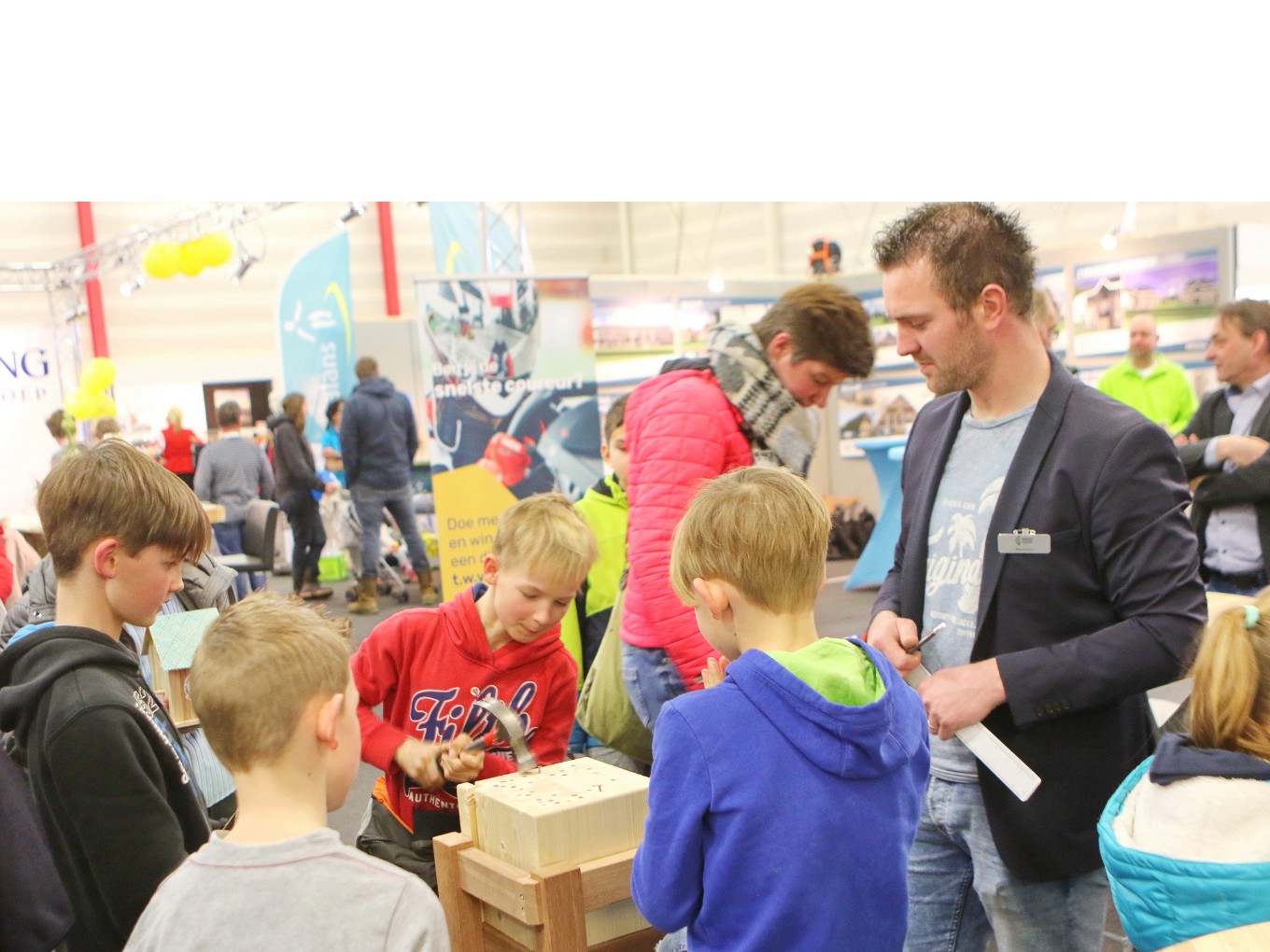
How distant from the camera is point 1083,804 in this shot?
146 cm

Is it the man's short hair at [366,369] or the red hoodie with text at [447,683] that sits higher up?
the man's short hair at [366,369]

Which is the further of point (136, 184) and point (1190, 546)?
point (1190, 546)

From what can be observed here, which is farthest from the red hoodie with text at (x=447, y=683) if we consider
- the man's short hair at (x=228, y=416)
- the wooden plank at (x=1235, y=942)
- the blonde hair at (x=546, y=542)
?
the man's short hair at (x=228, y=416)

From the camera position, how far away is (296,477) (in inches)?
332

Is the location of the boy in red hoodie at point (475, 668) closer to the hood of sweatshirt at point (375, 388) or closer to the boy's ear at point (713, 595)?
the boy's ear at point (713, 595)

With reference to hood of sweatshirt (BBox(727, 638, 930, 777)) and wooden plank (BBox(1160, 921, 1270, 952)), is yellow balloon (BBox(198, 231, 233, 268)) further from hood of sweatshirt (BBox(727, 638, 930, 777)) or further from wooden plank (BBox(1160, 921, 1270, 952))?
wooden plank (BBox(1160, 921, 1270, 952))

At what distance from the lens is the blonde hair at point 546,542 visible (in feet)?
6.13

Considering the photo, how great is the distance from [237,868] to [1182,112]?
0.93 meters

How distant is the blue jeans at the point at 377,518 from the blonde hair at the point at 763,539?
686 centimetres

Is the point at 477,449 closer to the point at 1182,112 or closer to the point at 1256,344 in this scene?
the point at 1256,344

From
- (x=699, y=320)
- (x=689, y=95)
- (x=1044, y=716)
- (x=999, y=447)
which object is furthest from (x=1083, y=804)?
(x=699, y=320)

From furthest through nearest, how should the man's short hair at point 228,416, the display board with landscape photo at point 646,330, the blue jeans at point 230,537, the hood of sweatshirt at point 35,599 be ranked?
the display board with landscape photo at point 646,330, the man's short hair at point 228,416, the blue jeans at point 230,537, the hood of sweatshirt at point 35,599

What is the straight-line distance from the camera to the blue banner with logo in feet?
32.2

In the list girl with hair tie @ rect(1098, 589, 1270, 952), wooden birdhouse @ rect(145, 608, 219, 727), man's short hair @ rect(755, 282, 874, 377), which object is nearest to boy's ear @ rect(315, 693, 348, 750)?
girl with hair tie @ rect(1098, 589, 1270, 952)
